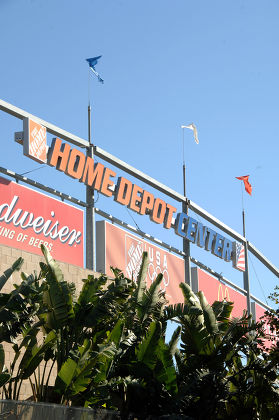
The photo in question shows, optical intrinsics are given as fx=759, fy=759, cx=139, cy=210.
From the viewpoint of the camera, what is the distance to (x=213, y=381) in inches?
738

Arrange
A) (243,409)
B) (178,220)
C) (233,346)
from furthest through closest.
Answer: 1. (178,220)
2. (243,409)
3. (233,346)

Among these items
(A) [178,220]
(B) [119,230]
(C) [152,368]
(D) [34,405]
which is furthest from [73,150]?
(D) [34,405]

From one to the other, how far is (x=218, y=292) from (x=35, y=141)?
15.9 meters

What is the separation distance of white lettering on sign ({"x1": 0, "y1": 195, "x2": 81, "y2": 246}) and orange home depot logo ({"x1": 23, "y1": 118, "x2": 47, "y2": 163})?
1.59 metres

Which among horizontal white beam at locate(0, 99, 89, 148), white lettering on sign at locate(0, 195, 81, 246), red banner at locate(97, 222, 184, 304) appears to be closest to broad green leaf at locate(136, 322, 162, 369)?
white lettering on sign at locate(0, 195, 81, 246)

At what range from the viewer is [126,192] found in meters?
28.8

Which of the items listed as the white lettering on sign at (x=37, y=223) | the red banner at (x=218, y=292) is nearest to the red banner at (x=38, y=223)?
the white lettering on sign at (x=37, y=223)

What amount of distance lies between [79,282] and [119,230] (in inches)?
162

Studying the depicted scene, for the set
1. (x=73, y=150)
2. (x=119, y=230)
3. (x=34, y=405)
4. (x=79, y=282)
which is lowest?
(x=34, y=405)

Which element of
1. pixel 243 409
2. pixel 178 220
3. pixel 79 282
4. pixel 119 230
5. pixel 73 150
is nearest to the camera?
pixel 243 409

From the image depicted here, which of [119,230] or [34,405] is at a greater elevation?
[119,230]

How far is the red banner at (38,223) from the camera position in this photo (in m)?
23.1

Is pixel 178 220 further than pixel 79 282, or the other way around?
pixel 178 220

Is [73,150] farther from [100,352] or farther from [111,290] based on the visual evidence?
[100,352]
